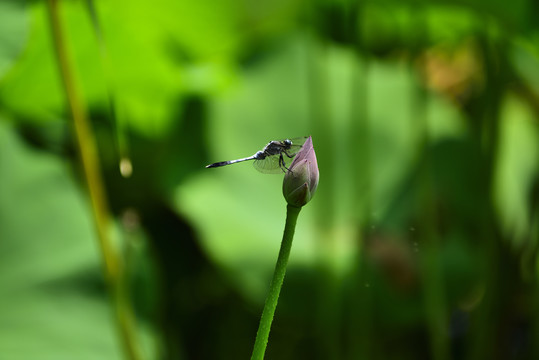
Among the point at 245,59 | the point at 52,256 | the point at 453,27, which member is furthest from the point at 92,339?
the point at 453,27

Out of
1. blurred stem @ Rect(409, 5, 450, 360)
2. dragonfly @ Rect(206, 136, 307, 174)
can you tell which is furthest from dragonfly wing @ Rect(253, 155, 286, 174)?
blurred stem @ Rect(409, 5, 450, 360)

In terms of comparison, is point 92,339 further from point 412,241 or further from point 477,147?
point 477,147

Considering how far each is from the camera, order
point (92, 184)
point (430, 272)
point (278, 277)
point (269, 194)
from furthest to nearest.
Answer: point (269, 194) < point (430, 272) < point (92, 184) < point (278, 277)

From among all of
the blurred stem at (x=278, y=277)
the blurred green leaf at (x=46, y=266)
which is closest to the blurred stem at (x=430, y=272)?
the blurred green leaf at (x=46, y=266)

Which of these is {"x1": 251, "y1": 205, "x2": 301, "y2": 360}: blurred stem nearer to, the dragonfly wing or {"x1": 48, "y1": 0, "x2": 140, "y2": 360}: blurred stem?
the dragonfly wing

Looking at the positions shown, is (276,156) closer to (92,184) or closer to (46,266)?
(92,184)

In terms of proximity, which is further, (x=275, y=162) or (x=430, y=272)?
(x=430, y=272)

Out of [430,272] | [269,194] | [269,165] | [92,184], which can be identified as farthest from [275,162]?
[269,194]
